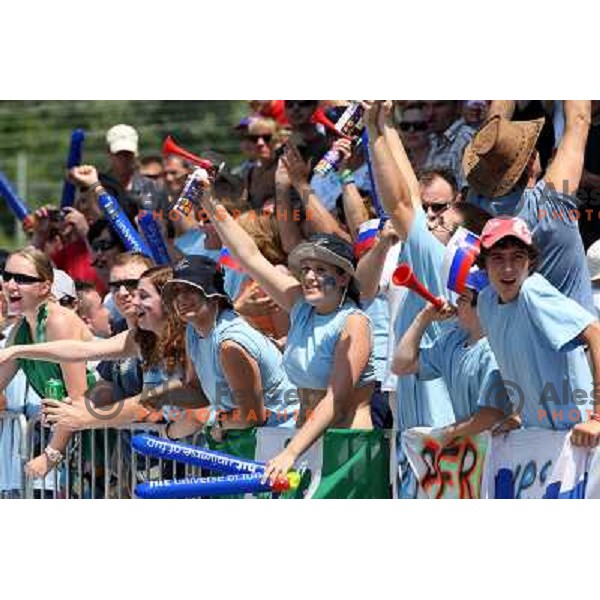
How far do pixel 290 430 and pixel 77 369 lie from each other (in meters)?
1.82

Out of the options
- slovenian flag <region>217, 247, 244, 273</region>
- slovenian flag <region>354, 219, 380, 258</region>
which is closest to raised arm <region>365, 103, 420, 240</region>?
slovenian flag <region>354, 219, 380, 258</region>

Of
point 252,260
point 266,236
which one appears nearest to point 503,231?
point 252,260

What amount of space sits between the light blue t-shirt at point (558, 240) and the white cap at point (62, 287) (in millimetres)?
3671

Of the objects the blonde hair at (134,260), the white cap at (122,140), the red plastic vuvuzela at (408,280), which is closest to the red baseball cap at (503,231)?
the red plastic vuvuzela at (408,280)

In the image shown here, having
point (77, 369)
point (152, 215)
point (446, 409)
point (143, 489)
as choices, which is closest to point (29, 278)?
point (77, 369)

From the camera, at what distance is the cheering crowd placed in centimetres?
761

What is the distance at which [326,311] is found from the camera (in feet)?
28.0

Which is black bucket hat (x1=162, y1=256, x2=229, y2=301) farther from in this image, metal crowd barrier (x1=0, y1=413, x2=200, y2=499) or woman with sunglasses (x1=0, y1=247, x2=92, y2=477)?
woman with sunglasses (x1=0, y1=247, x2=92, y2=477)

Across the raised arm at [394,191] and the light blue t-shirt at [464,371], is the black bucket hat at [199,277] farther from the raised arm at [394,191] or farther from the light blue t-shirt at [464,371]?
the light blue t-shirt at [464,371]

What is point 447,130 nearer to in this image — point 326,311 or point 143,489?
point 326,311

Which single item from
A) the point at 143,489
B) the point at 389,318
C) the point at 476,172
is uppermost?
the point at 476,172

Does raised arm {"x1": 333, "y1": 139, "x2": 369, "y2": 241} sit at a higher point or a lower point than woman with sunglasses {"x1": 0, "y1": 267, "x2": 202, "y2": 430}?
higher

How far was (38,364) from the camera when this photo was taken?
33.9ft

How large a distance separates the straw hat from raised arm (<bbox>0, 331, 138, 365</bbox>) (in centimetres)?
216
